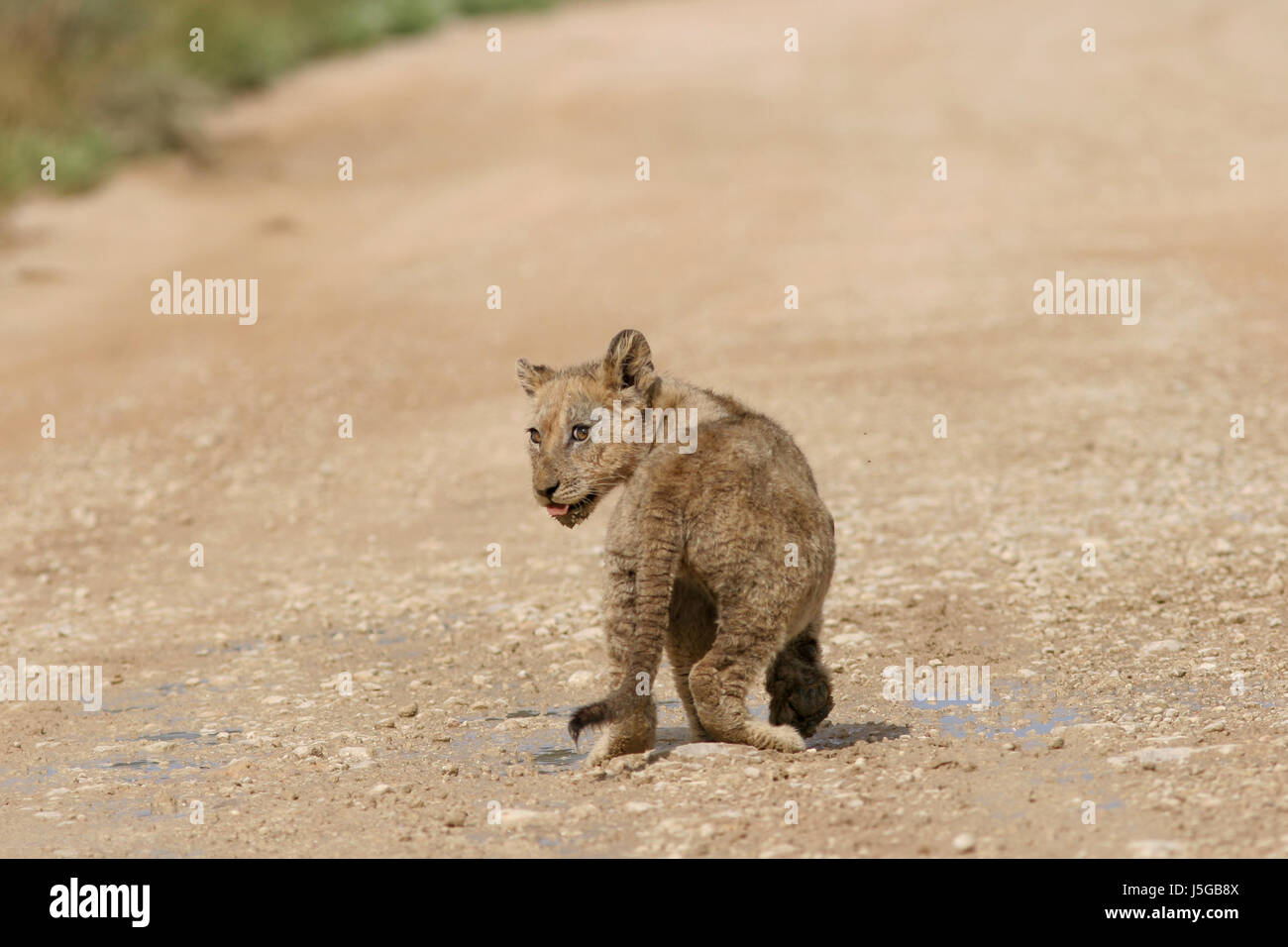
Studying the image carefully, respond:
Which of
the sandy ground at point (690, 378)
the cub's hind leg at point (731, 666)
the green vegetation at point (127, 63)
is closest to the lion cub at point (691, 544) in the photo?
Result: the cub's hind leg at point (731, 666)

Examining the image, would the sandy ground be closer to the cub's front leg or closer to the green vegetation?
the cub's front leg

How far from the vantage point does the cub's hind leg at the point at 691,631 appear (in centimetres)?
757

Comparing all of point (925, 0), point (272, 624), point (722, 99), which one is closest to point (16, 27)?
point (722, 99)

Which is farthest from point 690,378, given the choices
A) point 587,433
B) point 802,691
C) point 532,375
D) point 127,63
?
point 127,63

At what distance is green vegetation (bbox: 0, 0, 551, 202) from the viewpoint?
25.4 meters

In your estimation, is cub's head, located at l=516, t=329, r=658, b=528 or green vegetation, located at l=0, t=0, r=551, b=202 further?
green vegetation, located at l=0, t=0, r=551, b=202

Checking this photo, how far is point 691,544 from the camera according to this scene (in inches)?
287

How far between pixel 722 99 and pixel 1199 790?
71.7ft

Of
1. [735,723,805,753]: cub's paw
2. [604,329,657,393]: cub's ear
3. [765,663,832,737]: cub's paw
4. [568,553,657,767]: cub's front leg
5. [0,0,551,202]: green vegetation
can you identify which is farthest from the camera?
[0,0,551,202]: green vegetation

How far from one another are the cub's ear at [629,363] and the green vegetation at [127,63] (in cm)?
1871

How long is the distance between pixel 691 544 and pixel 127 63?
22551mm

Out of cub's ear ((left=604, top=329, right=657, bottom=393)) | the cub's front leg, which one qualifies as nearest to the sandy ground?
the cub's front leg

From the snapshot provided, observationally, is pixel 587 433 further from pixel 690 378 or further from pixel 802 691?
pixel 690 378
